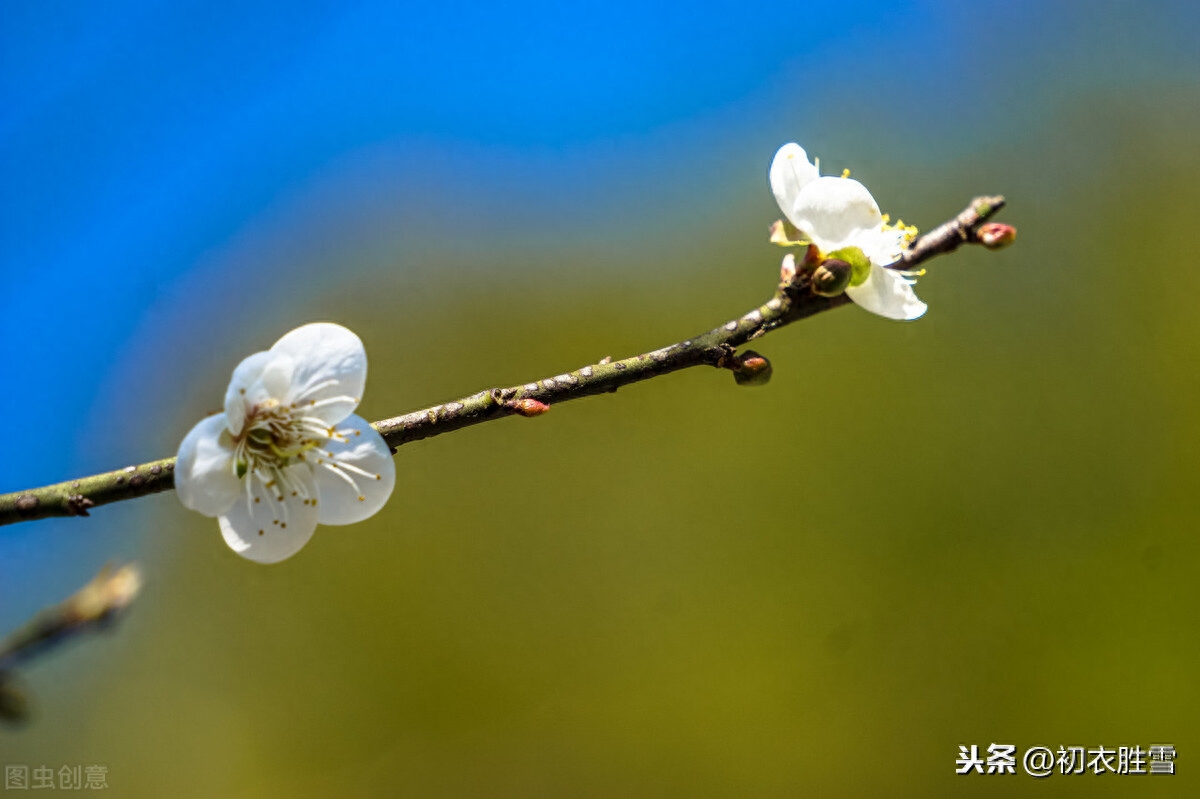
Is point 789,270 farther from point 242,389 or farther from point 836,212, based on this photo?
point 242,389

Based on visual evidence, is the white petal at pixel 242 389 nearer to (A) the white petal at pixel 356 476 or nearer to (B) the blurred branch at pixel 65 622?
(A) the white petal at pixel 356 476

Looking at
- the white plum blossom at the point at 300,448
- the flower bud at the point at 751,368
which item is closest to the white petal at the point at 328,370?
the white plum blossom at the point at 300,448

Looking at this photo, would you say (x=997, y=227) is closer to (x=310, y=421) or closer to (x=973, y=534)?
(x=310, y=421)

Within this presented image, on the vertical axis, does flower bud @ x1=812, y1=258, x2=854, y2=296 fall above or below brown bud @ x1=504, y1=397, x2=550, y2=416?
above

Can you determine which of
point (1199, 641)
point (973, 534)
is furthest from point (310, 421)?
point (1199, 641)

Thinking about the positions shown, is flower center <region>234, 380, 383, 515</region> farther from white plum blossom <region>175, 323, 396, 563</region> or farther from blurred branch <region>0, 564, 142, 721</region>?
blurred branch <region>0, 564, 142, 721</region>

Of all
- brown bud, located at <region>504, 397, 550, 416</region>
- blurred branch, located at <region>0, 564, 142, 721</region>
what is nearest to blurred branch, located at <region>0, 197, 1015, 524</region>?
brown bud, located at <region>504, 397, 550, 416</region>

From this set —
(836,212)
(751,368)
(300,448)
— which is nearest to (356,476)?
(300,448)
